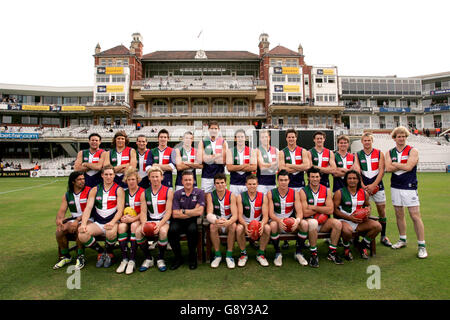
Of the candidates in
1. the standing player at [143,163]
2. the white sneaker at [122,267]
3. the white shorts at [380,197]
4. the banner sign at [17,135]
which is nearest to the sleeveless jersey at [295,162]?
the white shorts at [380,197]

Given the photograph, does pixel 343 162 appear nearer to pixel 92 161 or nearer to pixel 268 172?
pixel 268 172

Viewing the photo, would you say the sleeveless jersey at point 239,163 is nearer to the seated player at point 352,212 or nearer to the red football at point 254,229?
the red football at point 254,229

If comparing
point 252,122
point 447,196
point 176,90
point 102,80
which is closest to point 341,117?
point 252,122

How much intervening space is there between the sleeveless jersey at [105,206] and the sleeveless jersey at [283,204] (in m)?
3.00

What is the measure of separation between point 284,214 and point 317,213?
616 mm

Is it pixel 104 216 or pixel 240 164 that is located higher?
pixel 240 164

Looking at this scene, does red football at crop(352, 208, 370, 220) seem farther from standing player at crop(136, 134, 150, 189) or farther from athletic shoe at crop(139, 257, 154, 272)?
standing player at crop(136, 134, 150, 189)

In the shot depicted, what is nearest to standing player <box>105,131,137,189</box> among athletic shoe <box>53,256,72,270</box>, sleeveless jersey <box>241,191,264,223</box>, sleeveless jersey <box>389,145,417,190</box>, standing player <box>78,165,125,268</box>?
standing player <box>78,165,125,268</box>

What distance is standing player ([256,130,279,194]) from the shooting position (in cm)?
546

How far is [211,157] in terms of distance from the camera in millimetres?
5695

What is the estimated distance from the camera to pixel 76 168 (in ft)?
17.6

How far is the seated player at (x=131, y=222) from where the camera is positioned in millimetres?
4324

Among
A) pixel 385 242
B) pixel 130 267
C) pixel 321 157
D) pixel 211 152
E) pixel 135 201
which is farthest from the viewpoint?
pixel 211 152

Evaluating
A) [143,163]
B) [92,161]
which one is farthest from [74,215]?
[143,163]
